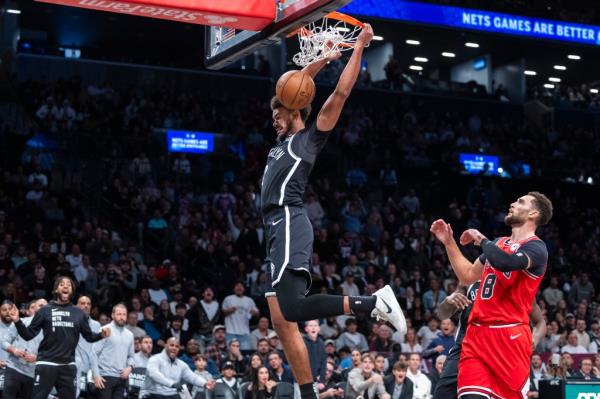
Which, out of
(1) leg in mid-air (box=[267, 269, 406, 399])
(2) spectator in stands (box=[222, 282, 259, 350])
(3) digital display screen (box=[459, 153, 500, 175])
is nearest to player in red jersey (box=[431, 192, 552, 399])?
(1) leg in mid-air (box=[267, 269, 406, 399])

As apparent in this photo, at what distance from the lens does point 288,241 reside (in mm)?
6840

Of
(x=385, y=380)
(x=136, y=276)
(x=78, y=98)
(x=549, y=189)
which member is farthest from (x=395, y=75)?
(x=385, y=380)

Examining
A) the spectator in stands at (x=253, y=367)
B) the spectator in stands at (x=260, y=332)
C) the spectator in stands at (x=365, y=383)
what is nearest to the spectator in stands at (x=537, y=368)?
the spectator in stands at (x=365, y=383)

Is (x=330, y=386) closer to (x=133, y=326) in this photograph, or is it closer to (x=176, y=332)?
(x=176, y=332)

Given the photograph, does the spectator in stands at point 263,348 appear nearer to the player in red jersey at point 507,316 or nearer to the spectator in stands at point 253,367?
the spectator in stands at point 253,367

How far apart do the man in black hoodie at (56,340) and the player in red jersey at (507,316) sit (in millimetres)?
6345

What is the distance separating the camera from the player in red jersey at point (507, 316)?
284 inches

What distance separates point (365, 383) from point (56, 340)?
4916mm

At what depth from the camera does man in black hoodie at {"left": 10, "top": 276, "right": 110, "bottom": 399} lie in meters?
12.3

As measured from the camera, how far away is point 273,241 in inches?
273

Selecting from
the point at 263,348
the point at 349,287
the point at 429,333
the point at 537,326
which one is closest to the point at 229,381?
the point at 263,348

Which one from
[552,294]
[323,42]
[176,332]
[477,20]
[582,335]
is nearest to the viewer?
[323,42]

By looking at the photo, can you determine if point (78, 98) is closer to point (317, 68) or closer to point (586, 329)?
point (586, 329)

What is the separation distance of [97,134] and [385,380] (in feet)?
40.3
